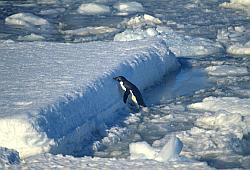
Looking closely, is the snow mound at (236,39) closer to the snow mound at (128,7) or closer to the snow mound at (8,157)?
the snow mound at (128,7)

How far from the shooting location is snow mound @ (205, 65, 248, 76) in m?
6.93

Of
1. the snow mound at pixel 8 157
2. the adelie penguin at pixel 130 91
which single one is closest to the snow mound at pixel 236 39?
the adelie penguin at pixel 130 91

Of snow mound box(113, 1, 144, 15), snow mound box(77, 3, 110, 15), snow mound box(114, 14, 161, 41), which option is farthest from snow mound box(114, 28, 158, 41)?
snow mound box(77, 3, 110, 15)

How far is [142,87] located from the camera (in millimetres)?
6348

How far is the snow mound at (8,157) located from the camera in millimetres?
4164

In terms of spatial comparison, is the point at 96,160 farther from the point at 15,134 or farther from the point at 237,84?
the point at 237,84

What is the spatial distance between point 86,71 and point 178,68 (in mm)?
1688

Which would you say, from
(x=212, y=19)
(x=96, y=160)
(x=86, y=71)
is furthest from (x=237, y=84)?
(x=212, y=19)

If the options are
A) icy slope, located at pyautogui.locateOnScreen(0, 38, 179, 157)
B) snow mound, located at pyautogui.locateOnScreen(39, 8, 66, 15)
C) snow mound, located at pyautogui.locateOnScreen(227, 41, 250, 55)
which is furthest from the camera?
snow mound, located at pyautogui.locateOnScreen(39, 8, 66, 15)

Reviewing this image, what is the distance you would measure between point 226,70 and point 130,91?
1.60 meters

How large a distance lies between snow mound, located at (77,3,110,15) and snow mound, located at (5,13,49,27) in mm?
891

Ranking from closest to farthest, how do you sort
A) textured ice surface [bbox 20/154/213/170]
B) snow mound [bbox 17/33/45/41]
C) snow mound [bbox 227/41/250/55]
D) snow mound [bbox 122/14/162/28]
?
1. textured ice surface [bbox 20/154/213/170]
2. snow mound [bbox 227/41/250/55]
3. snow mound [bbox 17/33/45/41]
4. snow mound [bbox 122/14/162/28]

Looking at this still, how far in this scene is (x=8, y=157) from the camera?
13.8 feet

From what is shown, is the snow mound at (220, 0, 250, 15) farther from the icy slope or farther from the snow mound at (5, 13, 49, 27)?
the icy slope
